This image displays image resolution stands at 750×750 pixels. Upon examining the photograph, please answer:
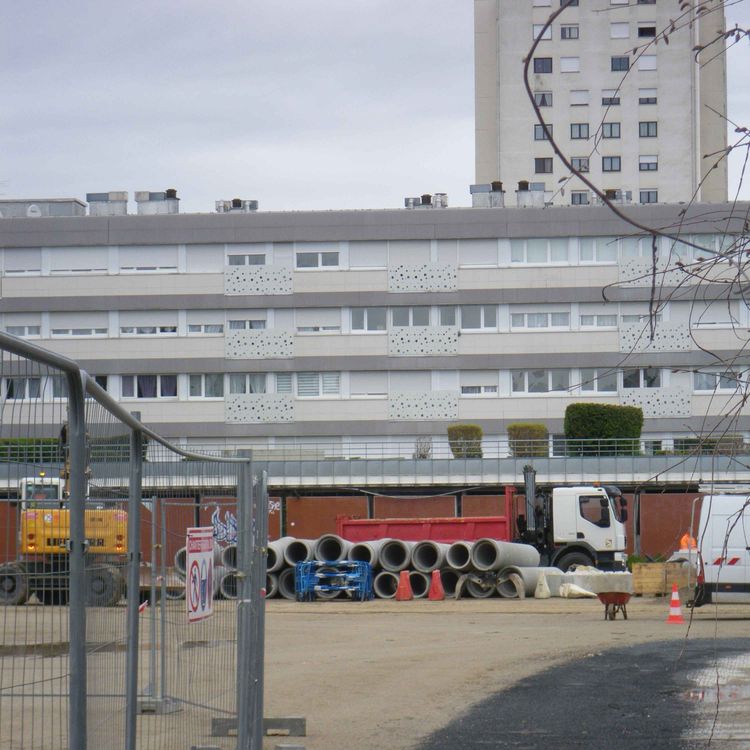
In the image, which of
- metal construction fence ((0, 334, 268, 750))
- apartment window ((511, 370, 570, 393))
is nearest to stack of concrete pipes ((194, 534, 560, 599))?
metal construction fence ((0, 334, 268, 750))

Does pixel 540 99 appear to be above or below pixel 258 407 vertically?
below

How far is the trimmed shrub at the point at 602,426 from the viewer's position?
5091 centimetres

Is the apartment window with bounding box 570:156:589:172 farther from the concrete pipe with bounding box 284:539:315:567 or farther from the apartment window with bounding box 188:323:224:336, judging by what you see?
the apartment window with bounding box 188:323:224:336

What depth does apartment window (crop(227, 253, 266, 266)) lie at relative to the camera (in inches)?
2356

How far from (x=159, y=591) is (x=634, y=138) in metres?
84.1

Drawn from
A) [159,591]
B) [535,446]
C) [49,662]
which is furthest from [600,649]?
[535,446]

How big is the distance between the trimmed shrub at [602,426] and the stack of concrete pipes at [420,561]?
17730mm

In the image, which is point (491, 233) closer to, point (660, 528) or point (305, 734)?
point (660, 528)

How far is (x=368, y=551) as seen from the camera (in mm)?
33344

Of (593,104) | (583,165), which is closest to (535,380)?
(593,104)

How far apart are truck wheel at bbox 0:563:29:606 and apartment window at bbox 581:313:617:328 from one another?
56.4 m

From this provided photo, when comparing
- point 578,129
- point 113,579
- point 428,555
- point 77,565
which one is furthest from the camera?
point 578,129

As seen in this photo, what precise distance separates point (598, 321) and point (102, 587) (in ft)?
183

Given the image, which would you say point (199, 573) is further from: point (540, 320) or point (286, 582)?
point (540, 320)
